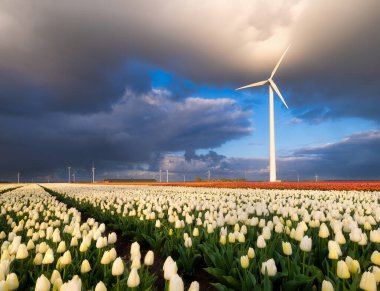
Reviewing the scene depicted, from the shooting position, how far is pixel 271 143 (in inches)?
1855

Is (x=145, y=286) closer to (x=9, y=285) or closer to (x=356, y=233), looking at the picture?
(x=9, y=285)

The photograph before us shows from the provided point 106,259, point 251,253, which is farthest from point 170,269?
point 251,253

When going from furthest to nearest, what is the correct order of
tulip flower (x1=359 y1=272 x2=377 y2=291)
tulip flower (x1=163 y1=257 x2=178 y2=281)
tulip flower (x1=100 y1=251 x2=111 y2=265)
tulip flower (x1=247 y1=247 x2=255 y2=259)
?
tulip flower (x1=247 y1=247 x2=255 y2=259) < tulip flower (x1=100 y1=251 x2=111 y2=265) < tulip flower (x1=163 y1=257 x2=178 y2=281) < tulip flower (x1=359 y1=272 x2=377 y2=291)

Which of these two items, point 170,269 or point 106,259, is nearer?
point 170,269

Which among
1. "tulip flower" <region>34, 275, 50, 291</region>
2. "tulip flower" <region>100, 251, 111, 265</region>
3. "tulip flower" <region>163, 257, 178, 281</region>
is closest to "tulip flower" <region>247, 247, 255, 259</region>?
"tulip flower" <region>163, 257, 178, 281</region>

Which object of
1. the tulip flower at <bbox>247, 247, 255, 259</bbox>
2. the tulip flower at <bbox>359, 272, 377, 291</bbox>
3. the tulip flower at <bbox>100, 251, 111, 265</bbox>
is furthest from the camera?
the tulip flower at <bbox>247, 247, 255, 259</bbox>

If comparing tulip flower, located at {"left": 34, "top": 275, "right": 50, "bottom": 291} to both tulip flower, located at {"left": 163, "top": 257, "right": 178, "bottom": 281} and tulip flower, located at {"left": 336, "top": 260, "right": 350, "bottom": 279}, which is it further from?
tulip flower, located at {"left": 336, "top": 260, "right": 350, "bottom": 279}

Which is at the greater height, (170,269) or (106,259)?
(170,269)

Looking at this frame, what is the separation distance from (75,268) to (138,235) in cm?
420

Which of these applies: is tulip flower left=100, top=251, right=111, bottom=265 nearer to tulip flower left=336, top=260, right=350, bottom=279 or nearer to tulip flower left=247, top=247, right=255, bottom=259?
tulip flower left=247, top=247, right=255, bottom=259

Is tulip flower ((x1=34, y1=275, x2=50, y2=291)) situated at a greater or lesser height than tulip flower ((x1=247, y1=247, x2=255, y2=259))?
greater

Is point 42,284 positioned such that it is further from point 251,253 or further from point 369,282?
point 369,282

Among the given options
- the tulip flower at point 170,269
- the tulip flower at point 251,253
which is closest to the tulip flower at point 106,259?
the tulip flower at point 170,269

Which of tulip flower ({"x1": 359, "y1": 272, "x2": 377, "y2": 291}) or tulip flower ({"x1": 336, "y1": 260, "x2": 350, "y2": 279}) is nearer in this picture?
tulip flower ({"x1": 359, "y1": 272, "x2": 377, "y2": 291})
